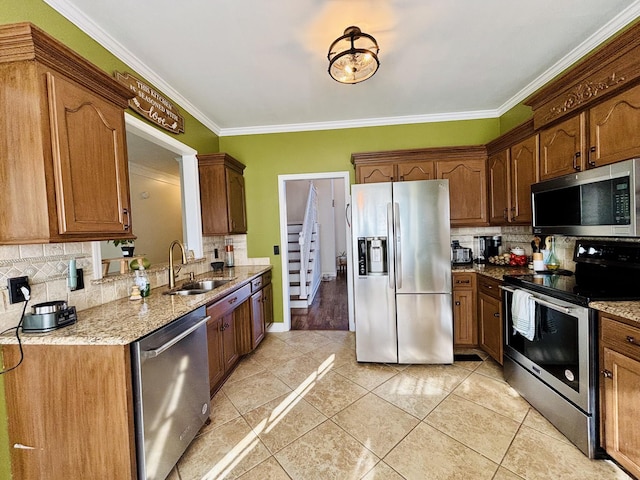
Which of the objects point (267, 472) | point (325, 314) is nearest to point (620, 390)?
point (267, 472)

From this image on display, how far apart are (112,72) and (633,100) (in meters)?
3.35

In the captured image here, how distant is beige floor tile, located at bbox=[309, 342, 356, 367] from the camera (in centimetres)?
289

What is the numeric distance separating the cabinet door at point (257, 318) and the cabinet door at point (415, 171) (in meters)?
2.14

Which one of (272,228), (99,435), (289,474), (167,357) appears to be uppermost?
(272,228)

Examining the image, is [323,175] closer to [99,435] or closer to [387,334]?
[387,334]

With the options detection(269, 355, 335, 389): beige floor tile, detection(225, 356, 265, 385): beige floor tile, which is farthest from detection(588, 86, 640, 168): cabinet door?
detection(225, 356, 265, 385): beige floor tile

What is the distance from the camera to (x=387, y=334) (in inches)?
108

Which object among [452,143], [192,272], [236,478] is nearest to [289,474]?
[236,478]

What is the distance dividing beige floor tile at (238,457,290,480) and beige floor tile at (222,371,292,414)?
0.55m

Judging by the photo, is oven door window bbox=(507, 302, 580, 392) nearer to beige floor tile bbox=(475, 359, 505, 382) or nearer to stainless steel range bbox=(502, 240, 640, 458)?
stainless steel range bbox=(502, 240, 640, 458)

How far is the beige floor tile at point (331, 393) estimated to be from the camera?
7.08ft

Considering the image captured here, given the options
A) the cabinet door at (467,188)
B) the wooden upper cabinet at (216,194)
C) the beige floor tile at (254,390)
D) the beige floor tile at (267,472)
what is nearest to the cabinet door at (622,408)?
the beige floor tile at (267,472)

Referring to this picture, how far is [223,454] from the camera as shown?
1.74 meters

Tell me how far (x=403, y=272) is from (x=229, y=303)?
64.3 inches
